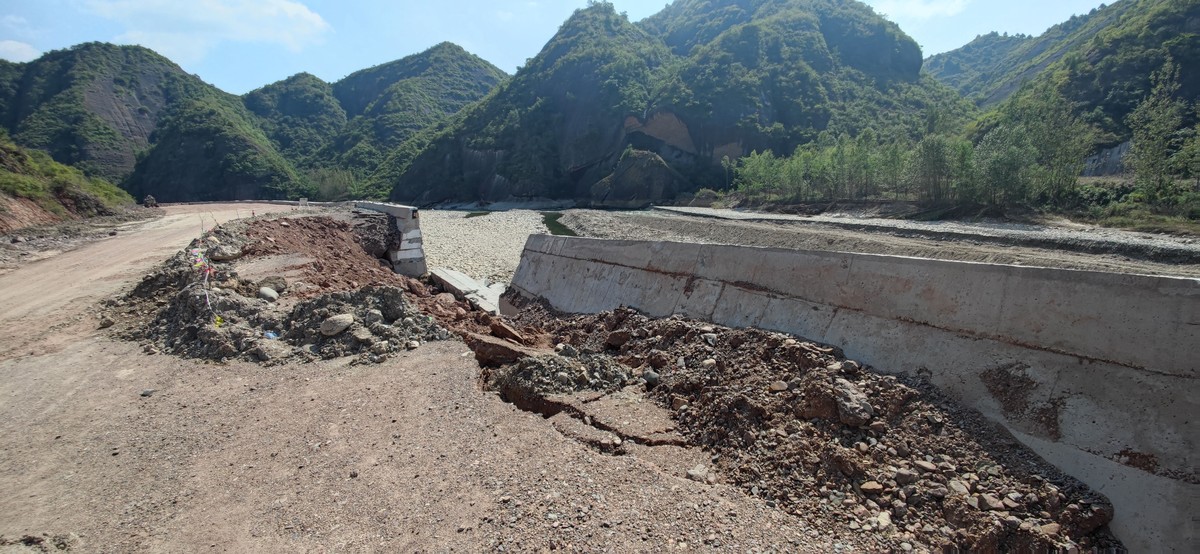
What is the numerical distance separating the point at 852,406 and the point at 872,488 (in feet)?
2.47

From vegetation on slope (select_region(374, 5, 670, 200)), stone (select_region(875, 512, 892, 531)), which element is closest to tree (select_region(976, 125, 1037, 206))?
stone (select_region(875, 512, 892, 531))

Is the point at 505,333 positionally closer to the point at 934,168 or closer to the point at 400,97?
the point at 934,168

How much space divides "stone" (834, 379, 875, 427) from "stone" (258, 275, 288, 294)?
9.12m

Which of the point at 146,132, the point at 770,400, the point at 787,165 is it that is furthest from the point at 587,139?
the point at 770,400

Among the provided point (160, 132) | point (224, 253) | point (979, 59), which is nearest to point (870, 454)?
point (224, 253)

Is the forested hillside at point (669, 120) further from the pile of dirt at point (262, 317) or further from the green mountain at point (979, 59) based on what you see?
the pile of dirt at point (262, 317)

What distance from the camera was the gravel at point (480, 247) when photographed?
2034 centimetres

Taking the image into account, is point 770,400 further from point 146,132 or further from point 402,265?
point 146,132

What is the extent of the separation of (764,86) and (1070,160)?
50.9 meters

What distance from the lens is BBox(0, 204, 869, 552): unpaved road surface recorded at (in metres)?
3.74

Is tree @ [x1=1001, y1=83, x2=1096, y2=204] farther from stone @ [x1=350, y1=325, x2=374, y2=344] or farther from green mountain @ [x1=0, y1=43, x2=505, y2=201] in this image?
green mountain @ [x1=0, y1=43, x2=505, y2=201]

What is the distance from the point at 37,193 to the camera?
23047 mm

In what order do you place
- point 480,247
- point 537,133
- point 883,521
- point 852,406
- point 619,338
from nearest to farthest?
point 883,521 → point 852,406 → point 619,338 → point 480,247 → point 537,133

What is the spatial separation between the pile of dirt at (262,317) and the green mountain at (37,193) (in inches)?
648
